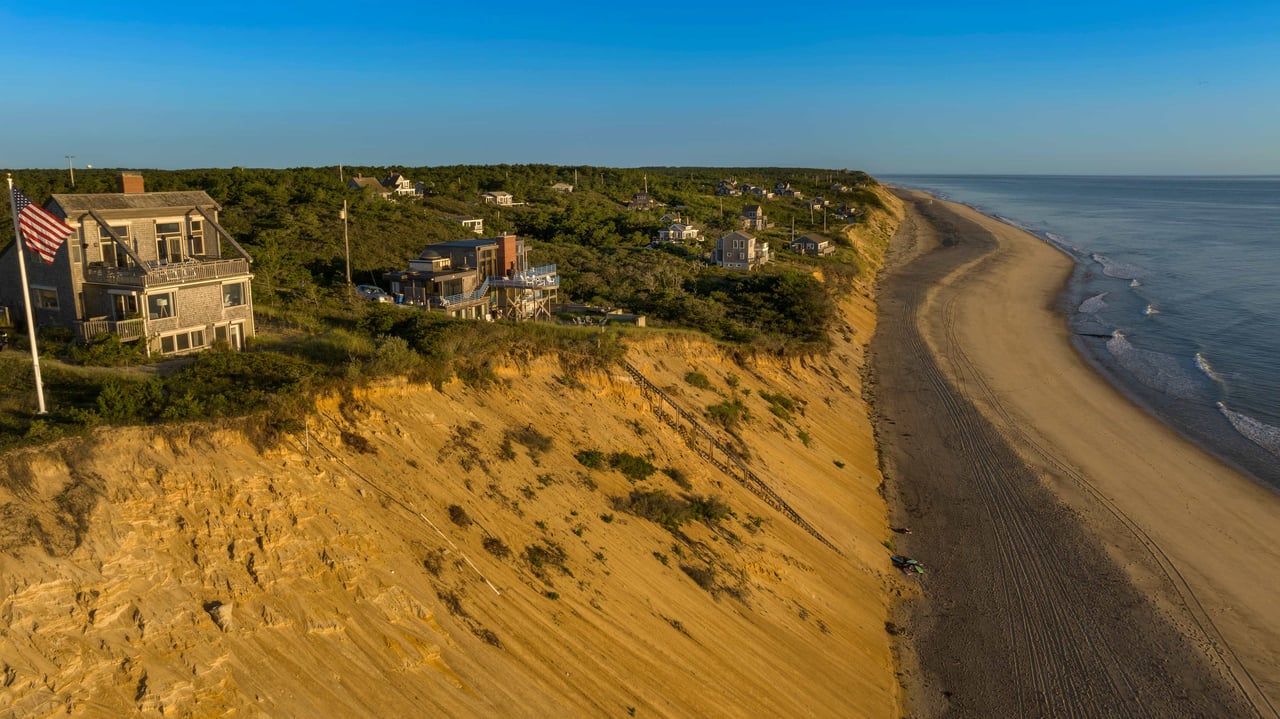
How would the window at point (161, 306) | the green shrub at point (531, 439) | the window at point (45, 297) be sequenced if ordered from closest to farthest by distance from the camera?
1. the green shrub at point (531, 439)
2. the window at point (161, 306)
3. the window at point (45, 297)

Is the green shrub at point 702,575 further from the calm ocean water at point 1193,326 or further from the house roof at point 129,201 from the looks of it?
the calm ocean water at point 1193,326

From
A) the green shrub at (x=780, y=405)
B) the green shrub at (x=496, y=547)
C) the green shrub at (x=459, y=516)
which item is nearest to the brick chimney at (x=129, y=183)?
the green shrub at (x=459, y=516)

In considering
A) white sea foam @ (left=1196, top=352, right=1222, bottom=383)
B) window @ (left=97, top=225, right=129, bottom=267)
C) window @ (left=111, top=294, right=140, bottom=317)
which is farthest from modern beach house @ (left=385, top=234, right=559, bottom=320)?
white sea foam @ (left=1196, top=352, right=1222, bottom=383)

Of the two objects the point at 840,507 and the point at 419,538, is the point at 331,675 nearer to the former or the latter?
the point at 419,538

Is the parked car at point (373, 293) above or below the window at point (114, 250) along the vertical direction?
below

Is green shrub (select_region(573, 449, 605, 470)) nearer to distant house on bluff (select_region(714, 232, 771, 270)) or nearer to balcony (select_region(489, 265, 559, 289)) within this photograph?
balcony (select_region(489, 265, 559, 289))

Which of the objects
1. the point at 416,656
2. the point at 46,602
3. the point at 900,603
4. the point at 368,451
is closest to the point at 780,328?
the point at 900,603
